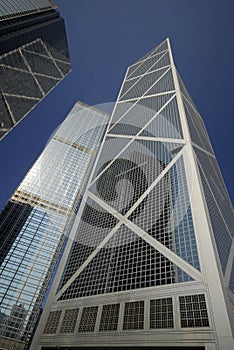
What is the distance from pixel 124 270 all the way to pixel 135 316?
4.26 metres

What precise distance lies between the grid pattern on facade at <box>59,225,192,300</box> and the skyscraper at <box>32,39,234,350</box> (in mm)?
81

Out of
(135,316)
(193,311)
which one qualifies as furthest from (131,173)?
(193,311)

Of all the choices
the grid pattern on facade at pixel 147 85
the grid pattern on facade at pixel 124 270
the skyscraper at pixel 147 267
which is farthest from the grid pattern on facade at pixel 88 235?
the grid pattern on facade at pixel 147 85

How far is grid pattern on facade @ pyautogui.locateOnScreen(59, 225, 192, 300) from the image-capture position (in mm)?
17250

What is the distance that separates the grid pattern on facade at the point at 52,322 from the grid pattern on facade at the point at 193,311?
10202 mm

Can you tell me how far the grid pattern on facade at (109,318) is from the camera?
52.1ft

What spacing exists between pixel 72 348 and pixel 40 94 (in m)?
69.2

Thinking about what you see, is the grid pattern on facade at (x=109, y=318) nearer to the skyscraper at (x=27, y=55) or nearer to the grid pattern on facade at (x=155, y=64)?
the skyscraper at (x=27, y=55)

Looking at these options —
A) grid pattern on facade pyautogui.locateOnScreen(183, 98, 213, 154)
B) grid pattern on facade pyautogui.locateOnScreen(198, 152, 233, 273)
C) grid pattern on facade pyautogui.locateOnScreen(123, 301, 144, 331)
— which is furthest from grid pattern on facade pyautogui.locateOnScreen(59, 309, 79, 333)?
grid pattern on facade pyautogui.locateOnScreen(183, 98, 213, 154)

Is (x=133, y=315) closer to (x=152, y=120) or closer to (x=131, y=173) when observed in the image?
(x=131, y=173)

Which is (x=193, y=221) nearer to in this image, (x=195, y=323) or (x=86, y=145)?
(x=195, y=323)

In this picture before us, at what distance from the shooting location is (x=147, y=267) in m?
18.4

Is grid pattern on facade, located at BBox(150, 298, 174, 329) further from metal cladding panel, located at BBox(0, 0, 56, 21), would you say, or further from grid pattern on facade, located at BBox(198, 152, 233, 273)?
metal cladding panel, located at BBox(0, 0, 56, 21)

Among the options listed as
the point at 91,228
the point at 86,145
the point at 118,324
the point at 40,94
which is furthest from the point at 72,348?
the point at 86,145
